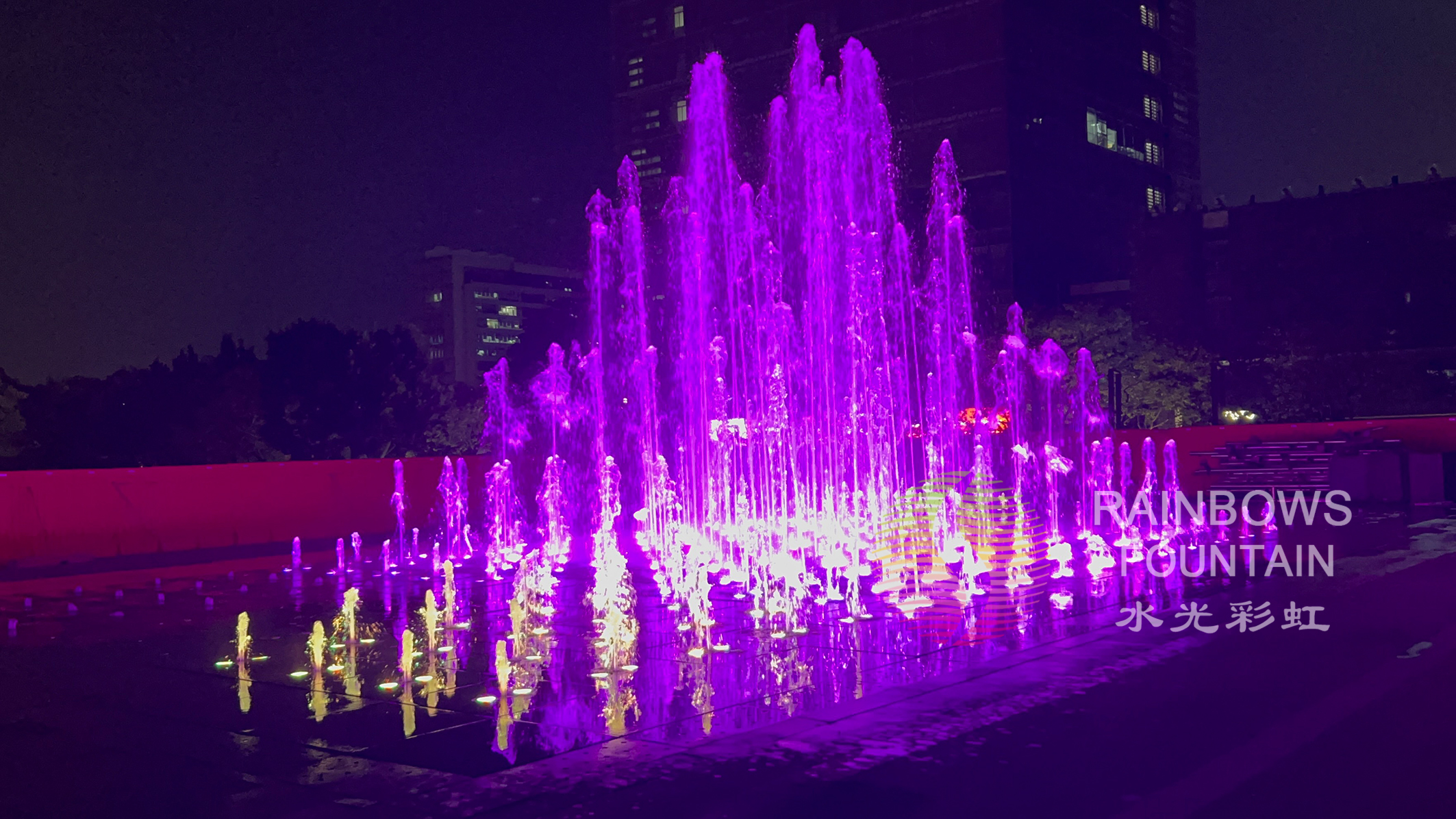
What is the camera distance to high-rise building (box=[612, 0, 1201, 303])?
2867 inches

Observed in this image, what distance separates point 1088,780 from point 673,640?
17.8 feet

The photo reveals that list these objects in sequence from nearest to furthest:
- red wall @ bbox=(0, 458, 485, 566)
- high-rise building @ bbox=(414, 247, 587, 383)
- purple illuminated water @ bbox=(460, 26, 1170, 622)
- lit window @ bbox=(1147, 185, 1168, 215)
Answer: purple illuminated water @ bbox=(460, 26, 1170, 622), red wall @ bbox=(0, 458, 485, 566), lit window @ bbox=(1147, 185, 1168, 215), high-rise building @ bbox=(414, 247, 587, 383)

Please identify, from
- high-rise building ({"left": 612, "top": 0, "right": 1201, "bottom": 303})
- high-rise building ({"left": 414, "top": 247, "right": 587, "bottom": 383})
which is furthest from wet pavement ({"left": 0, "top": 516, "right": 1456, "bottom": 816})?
high-rise building ({"left": 414, "top": 247, "right": 587, "bottom": 383})

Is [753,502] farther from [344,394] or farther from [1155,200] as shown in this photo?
[1155,200]

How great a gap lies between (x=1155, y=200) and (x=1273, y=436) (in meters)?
60.0

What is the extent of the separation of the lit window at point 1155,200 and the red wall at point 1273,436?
55214mm

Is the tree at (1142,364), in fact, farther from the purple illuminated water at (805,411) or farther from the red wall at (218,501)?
the red wall at (218,501)

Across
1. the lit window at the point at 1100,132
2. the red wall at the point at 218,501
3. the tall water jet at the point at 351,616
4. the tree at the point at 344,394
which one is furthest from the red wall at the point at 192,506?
the lit window at the point at 1100,132

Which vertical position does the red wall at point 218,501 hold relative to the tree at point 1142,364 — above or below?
below

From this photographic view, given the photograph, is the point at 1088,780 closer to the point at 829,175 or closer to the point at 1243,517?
the point at 1243,517

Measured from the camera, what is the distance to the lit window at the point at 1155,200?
85.6 meters

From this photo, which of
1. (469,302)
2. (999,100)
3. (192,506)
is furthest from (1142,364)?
(469,302)

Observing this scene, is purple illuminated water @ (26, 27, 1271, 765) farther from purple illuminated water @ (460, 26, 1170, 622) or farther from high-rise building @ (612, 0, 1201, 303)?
high-rise building @ (612, 0, 1201, 303)

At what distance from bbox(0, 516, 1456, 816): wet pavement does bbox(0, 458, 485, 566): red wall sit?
10.4 m
